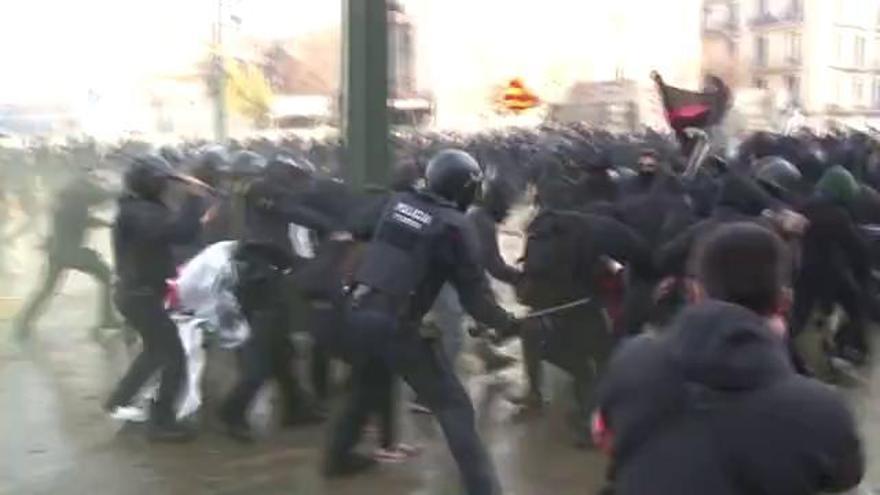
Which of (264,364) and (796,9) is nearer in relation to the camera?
(264,364)

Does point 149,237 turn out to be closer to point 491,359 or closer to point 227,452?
point 227,452

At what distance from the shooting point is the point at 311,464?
761 cm

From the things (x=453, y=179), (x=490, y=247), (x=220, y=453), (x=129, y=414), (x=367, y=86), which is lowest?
(x=220, y=453)

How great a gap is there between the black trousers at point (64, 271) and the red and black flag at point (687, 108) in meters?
3.77

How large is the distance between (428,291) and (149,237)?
2.13 meters

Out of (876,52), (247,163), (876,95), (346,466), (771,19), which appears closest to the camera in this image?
(346,466)

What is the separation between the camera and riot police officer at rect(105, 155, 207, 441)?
7789 millimetres

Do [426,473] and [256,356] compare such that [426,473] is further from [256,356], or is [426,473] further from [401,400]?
[256,356]

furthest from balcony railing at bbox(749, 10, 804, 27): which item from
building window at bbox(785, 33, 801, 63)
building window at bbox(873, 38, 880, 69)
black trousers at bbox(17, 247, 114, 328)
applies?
black trousers at bbox(17, 247, 114, 328)

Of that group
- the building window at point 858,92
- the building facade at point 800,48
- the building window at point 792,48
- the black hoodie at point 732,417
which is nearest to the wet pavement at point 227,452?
the black hoodie at point 732,417

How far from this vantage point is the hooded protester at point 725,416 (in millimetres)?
2715

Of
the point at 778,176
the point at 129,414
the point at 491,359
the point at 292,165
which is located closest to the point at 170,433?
the point at 129,414

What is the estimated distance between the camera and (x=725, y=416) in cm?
275

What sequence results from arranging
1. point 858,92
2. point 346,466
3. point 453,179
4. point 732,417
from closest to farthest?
point 732,417
point 453,179
point 346,466
point 858,92
